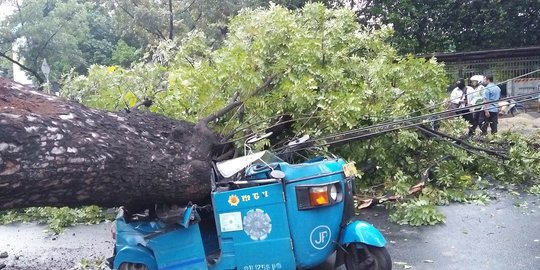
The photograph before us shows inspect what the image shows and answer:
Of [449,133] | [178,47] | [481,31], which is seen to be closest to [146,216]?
[178,47]

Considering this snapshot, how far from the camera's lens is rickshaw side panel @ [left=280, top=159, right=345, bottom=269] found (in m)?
4.00

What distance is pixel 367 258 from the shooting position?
13.5 feet

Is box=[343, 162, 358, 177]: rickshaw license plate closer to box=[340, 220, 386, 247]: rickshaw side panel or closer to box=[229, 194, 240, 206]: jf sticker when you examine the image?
box=[340, 220, 386, 247]: rickshaw side panel

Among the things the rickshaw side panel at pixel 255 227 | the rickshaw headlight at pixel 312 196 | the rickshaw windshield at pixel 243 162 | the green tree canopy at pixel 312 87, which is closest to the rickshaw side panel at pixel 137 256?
the rickshaw side panel at pixel 255 227

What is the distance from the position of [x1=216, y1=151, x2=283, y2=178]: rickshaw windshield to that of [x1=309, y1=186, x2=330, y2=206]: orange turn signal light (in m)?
0.49

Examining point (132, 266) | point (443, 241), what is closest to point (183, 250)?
point (132, 266)

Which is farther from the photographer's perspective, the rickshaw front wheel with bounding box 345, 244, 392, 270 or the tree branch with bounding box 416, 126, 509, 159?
the tree branch with bounding box 416, 126, 509, 159

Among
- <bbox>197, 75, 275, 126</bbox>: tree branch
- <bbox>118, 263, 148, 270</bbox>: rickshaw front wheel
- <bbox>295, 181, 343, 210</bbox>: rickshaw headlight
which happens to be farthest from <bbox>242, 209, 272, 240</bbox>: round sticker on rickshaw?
<bbox>197, 75, 275, 126</bbox>: tree branch

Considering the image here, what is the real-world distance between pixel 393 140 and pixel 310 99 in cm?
149

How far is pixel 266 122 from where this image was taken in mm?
6152

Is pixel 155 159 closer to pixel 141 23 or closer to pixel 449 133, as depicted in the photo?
pixel 449 133

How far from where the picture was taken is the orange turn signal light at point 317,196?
3992 mm

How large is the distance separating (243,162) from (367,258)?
1215mm

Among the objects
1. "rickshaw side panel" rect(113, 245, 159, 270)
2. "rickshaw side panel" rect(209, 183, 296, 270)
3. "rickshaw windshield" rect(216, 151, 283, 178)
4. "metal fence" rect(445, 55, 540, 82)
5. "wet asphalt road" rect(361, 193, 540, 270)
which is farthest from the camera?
"metal fence" rect(445, 55, 540, 82)
